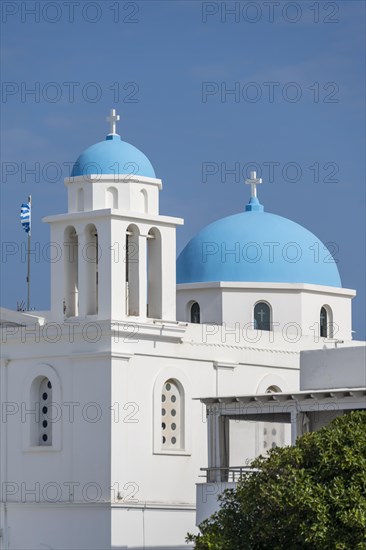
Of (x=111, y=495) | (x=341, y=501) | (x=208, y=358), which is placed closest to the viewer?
(x=341, y=501)

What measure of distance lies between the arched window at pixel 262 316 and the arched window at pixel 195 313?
1.65 meters

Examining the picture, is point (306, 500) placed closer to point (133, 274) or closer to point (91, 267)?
point (133, 274)

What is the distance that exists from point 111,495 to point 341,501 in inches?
463

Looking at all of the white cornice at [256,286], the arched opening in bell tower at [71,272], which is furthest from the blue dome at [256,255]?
the arched opening in bell tower at [71,272]

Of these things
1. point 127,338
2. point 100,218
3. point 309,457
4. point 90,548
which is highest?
point 100,218

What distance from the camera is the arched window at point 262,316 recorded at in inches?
1790

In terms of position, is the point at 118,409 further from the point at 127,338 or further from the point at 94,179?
the point at 94,179

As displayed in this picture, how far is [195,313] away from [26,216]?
564 cm

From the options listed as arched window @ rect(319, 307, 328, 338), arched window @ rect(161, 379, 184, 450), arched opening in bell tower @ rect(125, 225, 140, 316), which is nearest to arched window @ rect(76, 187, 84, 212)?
arched opening in bell tower @ rect(125, 225, 140, 316)

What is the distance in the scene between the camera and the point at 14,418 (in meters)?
40.9

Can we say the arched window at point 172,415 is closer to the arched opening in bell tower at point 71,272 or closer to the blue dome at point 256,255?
the arched opening in bell tower at point 71,272

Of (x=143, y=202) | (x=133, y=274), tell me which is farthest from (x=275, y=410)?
(x=143, y=202)

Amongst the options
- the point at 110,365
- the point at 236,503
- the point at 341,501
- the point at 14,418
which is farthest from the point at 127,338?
the point at 341,501

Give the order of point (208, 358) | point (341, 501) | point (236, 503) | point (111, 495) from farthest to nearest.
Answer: point (208, 358)
point (111, 495)
point (236, 503)
point (341, 501)
